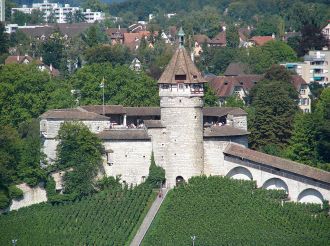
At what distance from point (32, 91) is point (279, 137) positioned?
15366 mm

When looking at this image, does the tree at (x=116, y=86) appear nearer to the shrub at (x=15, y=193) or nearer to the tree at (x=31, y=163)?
the tree at (x=31, y=163)

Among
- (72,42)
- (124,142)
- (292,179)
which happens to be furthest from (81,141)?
(72,42)

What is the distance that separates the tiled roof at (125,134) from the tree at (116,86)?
39.2 ft

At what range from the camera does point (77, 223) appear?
297 feet

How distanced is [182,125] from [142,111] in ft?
17.5

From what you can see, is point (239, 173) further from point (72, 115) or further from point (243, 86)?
point (243, 86)

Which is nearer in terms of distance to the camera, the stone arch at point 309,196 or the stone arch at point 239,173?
the stone arch at point 309,196

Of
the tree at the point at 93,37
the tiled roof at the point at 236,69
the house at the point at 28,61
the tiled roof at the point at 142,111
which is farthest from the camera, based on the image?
the tree at the point at 93,37

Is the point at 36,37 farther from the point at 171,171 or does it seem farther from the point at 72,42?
the point at 171,171

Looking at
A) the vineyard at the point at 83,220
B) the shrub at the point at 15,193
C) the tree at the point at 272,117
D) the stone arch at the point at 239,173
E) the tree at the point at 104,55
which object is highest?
the tree at the point at 104,55

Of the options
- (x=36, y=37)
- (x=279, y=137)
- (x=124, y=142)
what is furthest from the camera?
(x=36, y=37)

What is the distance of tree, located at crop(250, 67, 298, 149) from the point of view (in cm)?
10306

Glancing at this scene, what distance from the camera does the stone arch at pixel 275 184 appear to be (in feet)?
308

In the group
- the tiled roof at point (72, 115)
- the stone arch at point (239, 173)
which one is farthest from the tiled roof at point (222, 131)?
the tiled roof at point (72, 115)
